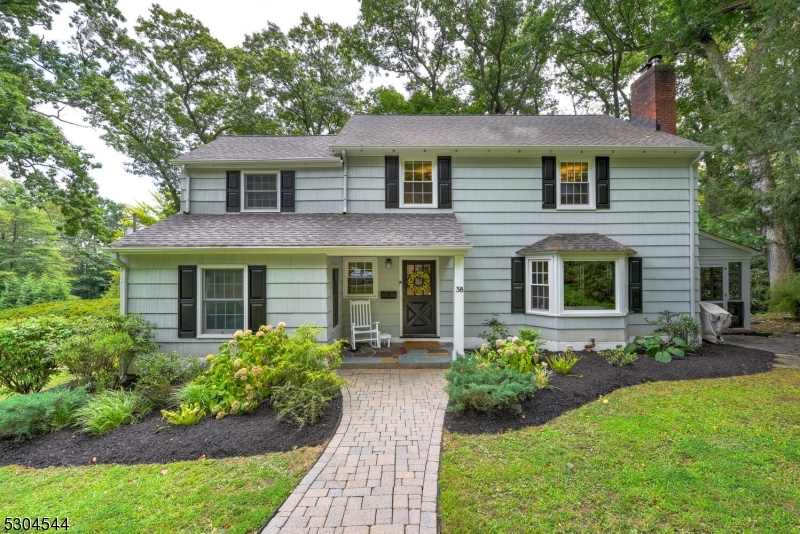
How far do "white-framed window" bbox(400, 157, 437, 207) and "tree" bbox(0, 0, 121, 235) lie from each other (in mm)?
8844

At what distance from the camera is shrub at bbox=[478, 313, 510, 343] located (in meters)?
7.27

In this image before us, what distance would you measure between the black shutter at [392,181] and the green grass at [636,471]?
216 inches

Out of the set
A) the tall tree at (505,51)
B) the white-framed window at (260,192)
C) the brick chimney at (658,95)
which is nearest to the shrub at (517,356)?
the white-framed window at (260,192)

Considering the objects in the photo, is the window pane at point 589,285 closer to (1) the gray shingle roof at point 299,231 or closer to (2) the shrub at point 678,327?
(2) the shrub at point 678,327

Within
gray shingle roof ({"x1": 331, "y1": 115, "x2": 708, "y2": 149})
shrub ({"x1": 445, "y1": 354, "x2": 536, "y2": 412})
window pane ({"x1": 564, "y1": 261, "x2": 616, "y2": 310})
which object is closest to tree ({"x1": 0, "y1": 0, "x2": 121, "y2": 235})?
gray shingle roof ({"x1": 331, "y1": 115, "x2": 708, "y2": 149})

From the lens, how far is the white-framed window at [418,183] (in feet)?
26.0

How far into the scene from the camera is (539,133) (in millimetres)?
8586

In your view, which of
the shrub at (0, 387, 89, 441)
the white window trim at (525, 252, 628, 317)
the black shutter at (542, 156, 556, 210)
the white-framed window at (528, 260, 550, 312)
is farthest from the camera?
the black shutter at (542, 156, 556, 210)

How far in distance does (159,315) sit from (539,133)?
984cm

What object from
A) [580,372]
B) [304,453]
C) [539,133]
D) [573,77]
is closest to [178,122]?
[539,133]

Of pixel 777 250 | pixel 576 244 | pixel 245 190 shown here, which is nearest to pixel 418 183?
pixel 576 244

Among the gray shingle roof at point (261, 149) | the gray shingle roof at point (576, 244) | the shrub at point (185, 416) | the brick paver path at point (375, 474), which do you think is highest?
Result: the gray shingle roof at point (261, 149)

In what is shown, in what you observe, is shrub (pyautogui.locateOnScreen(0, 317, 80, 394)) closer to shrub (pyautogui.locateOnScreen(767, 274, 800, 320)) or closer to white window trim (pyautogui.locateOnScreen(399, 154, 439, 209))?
white window trim (pyautogui.locateOnScreen(399, 154, 439, 209))

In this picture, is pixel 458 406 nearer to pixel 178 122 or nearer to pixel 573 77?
pixel 178 122
